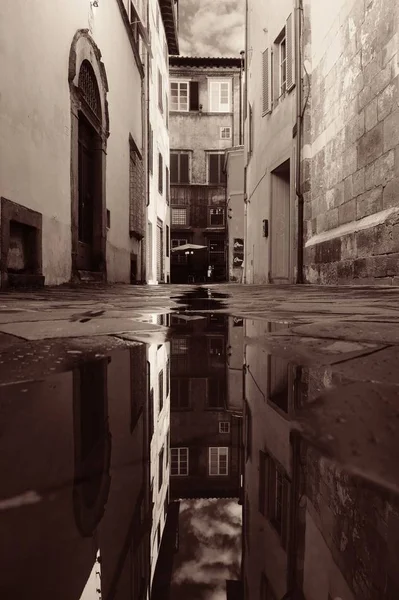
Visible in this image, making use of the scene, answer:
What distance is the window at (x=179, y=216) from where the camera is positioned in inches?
1045

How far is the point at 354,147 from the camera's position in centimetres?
637

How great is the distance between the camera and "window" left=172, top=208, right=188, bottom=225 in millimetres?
26547

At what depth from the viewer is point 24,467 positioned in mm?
499

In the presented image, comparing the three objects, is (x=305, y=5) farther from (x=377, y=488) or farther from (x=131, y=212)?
(x=377, y=488)

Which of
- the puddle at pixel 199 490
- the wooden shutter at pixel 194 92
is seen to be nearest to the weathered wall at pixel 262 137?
the puddle at pixel 199 490

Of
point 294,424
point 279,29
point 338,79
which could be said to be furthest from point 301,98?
point 294,424

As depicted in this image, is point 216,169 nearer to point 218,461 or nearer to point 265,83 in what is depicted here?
point 265,83

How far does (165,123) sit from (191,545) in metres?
18.6

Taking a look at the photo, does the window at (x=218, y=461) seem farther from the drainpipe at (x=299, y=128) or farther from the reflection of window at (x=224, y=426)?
the drainpipe at (x=299, y=128)

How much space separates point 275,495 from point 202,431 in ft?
0.80

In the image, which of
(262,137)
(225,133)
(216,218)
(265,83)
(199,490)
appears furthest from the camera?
(216,218)

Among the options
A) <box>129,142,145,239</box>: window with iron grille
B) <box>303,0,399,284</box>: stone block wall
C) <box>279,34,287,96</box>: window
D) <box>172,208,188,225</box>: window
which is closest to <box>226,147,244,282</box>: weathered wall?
<box>172,208,188,225</box>: window

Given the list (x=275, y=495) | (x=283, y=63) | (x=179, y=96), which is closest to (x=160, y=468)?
(x=275, y=495)

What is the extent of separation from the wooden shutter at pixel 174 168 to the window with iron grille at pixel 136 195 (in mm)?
14117
